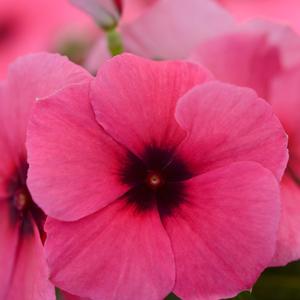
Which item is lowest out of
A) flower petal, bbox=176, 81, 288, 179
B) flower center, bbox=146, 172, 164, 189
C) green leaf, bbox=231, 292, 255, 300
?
green leaf, bbox=231, 292, 255, 300

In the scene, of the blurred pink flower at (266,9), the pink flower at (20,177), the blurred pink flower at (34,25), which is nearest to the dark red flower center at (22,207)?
the pink flower at (20,177)

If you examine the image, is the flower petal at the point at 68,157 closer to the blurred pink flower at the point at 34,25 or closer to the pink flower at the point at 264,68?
the pink flower at the point at 264,68

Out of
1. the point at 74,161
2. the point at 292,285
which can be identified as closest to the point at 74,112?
the point at 74,161

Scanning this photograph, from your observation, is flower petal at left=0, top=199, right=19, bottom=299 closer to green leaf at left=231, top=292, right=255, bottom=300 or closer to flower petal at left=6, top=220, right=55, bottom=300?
flower petal at left=6, top=220, right=55, bottom=300

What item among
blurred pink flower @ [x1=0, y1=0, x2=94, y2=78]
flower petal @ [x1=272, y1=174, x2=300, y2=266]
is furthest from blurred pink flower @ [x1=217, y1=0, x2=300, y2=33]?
flower petal @ [x1=272, y1=174, x2=300, y2=266]

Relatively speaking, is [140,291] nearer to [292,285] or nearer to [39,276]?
[39,276]

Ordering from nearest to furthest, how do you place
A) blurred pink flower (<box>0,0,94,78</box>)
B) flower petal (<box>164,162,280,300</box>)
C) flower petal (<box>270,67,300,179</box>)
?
flower petal (<box>164,162,280,300</box>)
flower petal (<box>270,67,300,179</box>)
blurred pink flower (<box>0,0,94,78</box>)

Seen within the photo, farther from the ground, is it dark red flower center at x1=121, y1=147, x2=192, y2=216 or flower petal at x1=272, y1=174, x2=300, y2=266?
dark red flower center at x1=121, y1=147, x2=192, y2=216
